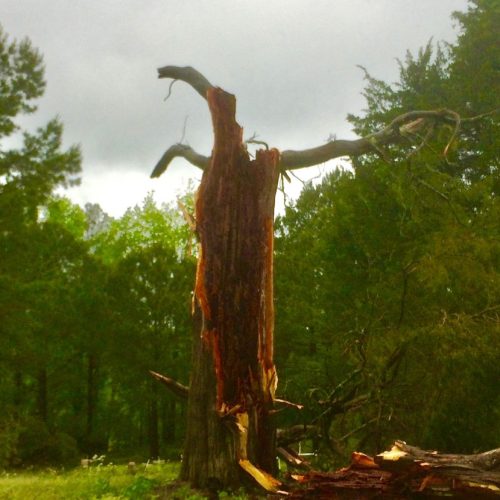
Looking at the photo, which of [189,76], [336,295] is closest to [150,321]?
[336,295]

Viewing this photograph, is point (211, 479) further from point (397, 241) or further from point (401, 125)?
point (397, 241)

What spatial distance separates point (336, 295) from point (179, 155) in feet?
28.6

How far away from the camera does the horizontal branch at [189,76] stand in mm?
9820

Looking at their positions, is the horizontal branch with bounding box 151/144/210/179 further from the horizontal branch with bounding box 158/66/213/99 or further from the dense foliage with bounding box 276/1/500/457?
the dense foliage with bounding box 276/1/500/457

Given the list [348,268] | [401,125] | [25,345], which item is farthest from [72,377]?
[401,125]

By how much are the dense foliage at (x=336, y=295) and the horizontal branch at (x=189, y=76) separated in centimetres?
216

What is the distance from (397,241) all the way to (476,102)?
492 cm

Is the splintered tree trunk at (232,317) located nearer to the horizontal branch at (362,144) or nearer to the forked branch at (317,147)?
the forked branch at (317,147)

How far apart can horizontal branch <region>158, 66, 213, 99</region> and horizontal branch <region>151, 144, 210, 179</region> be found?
96 cm

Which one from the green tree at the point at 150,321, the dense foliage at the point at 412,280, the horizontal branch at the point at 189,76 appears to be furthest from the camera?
the green tree at the point at 150,321

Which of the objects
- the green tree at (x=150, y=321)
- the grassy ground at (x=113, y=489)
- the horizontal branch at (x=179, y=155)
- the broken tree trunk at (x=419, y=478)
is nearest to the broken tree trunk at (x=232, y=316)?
the grassy ground at (x=113, y=489)

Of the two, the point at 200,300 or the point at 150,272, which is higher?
the point at 150,272

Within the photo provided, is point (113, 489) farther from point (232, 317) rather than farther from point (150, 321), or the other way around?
point (150, 321)

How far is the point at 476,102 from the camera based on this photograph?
1858cm
